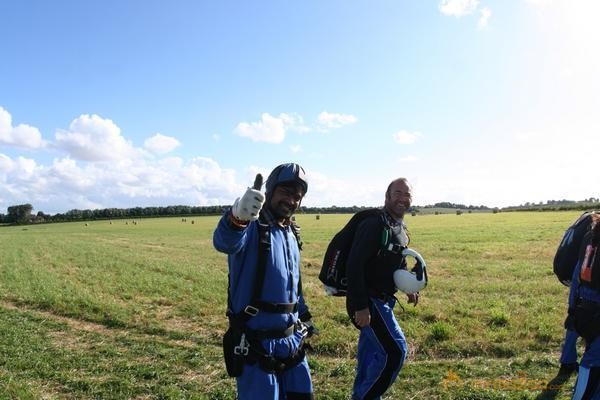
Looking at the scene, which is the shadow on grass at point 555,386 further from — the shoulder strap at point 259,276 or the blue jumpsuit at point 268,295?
the shoulder strap at point 259,276

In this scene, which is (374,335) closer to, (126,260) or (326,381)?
(326,381)

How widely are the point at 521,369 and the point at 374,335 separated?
3350 millimetres

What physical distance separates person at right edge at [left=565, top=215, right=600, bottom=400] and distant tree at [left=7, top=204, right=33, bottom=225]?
151m

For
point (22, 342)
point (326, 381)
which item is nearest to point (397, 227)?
point (326, 381)

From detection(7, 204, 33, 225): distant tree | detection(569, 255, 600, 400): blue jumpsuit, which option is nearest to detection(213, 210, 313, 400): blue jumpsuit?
detection(569, 255, 600, 400): blue jumpsuit

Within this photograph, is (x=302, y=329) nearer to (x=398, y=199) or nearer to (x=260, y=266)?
(x=260, y=266)

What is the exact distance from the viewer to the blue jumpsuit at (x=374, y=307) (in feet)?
16.4

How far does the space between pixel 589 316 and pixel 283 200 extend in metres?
3.05

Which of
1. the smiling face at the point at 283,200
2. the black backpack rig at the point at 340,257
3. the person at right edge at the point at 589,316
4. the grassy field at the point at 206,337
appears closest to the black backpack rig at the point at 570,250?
the person at right edge at the point at 589,316

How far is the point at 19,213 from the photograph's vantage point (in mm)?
142625

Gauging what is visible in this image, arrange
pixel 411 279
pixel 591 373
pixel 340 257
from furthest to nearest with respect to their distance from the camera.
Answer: pixel 340 257 → pixel 411 279 → pixel 591 373

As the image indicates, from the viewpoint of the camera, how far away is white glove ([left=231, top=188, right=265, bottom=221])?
10.9ft

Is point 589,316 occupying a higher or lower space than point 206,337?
higher

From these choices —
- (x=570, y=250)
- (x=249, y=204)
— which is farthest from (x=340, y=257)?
(x=570, y=250)
